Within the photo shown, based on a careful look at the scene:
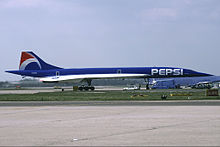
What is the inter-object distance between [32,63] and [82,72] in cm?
1185

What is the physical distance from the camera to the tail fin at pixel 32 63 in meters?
73.5

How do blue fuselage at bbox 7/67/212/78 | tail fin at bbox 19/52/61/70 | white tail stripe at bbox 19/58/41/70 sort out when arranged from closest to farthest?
blue fuselage at bbox 7/67/212/78
tail fin at bbox 19/52/61/70
white tail stripe at bbox 19/58/41/70

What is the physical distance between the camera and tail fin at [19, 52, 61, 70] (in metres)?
73.5

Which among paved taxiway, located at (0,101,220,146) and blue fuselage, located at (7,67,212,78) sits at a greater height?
blue fuselage, located at (7,67,212,78)

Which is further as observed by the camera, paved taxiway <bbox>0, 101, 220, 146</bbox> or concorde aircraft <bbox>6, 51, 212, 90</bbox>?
concorde aircraft <bbox>6, 51, 212, 90</bbox>

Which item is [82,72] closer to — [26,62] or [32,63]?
[32,63]

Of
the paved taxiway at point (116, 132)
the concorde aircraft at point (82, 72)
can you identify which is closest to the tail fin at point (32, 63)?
the concorde aircraft at point (82, 72)

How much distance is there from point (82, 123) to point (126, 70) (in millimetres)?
51200

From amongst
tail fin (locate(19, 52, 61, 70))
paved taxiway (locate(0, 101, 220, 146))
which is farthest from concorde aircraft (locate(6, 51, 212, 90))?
paved taxiway (locate(0, 101, 220, 146))

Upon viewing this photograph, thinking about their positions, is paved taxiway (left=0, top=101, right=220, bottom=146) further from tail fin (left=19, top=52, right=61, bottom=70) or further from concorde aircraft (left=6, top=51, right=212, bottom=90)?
tail fin (left=19, top=52, right=61, bottom=70)

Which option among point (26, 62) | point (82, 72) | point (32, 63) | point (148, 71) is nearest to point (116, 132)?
point (148, 71)

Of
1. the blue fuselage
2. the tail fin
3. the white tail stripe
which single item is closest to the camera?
the blue fuselage

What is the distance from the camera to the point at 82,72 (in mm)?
69688

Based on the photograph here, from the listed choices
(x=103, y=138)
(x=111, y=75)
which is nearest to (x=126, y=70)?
(x=111, y=75)
